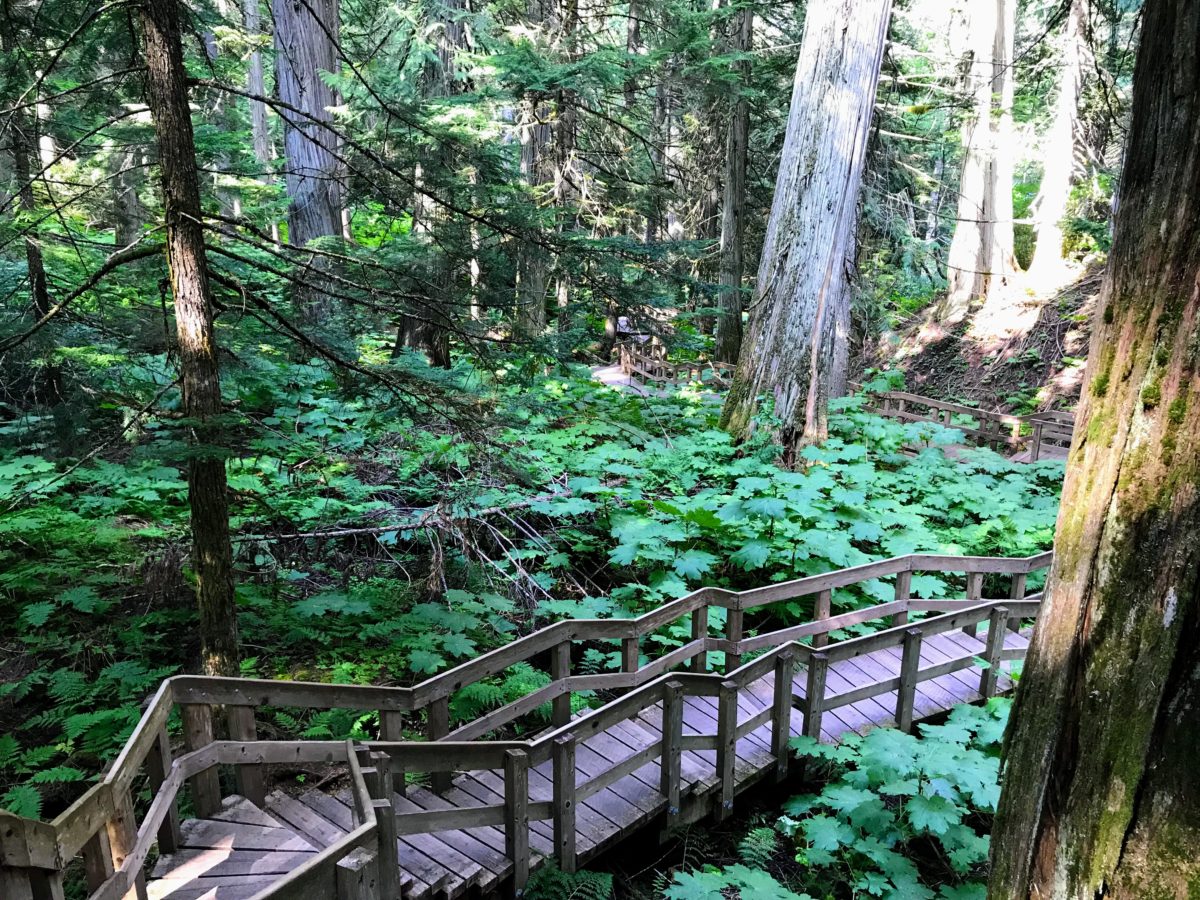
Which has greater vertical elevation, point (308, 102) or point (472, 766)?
point (308, 102)

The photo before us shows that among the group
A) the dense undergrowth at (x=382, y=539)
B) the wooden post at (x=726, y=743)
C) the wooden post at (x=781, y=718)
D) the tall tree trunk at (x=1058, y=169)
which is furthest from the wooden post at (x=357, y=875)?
the tall tree trunk at (x=1058, y=169)

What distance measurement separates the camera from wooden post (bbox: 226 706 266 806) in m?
4.36

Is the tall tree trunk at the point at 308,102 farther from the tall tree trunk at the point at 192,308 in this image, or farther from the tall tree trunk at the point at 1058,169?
the tall tree trunk at the point at 1058,169

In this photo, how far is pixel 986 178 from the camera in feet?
63.5

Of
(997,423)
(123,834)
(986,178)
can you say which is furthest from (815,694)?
(986,178)

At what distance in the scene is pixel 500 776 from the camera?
5.25 meters

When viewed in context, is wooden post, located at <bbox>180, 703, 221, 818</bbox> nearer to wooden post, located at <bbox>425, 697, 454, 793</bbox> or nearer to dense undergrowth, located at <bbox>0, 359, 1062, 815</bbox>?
dense undergrowth, located at <bbox>0, 359, 1062, 815</bbox>

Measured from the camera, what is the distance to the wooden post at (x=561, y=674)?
5418 mm

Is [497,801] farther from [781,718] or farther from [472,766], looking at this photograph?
[781,718]

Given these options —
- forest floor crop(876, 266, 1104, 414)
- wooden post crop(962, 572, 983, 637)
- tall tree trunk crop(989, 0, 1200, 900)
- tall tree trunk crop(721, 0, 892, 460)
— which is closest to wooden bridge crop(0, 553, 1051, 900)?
wooden post crop(962, 572, 983, 637)

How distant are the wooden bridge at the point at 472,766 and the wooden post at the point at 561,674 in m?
0.02

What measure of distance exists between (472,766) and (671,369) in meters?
16.7

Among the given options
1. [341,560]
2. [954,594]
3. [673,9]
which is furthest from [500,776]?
[673,9]

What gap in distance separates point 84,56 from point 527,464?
14.9 ft
